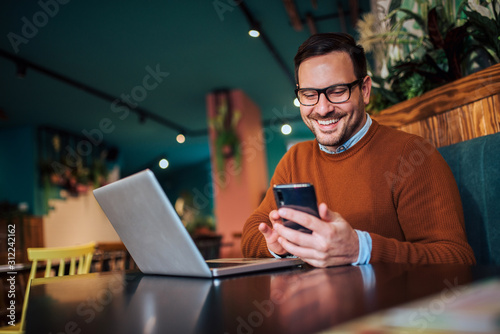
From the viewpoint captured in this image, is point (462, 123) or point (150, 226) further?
point (462, 123)

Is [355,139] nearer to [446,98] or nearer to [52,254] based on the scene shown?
[446,98]

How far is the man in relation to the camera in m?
1.14

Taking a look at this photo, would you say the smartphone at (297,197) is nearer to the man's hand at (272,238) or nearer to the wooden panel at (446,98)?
the man's hand at (272,238)

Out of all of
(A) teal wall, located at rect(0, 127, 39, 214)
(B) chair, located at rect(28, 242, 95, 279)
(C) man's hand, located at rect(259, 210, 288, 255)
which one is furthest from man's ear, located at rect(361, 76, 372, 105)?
(A) teal wall, located at rect(0, 127, 39, 214)

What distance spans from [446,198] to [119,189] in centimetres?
91

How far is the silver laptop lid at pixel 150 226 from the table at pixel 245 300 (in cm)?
6

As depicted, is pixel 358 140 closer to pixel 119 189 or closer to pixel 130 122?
pixel 119 189

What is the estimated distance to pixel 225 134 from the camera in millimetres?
6785

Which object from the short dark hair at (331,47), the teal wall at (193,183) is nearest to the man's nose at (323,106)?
the short dark hair at (331,47)

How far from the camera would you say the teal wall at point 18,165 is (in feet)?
25.8

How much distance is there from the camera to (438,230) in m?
1.18

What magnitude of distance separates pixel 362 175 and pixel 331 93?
0.30m

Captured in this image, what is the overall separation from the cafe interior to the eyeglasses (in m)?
0.44

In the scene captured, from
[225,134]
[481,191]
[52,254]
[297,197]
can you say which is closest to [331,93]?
[481,191]
